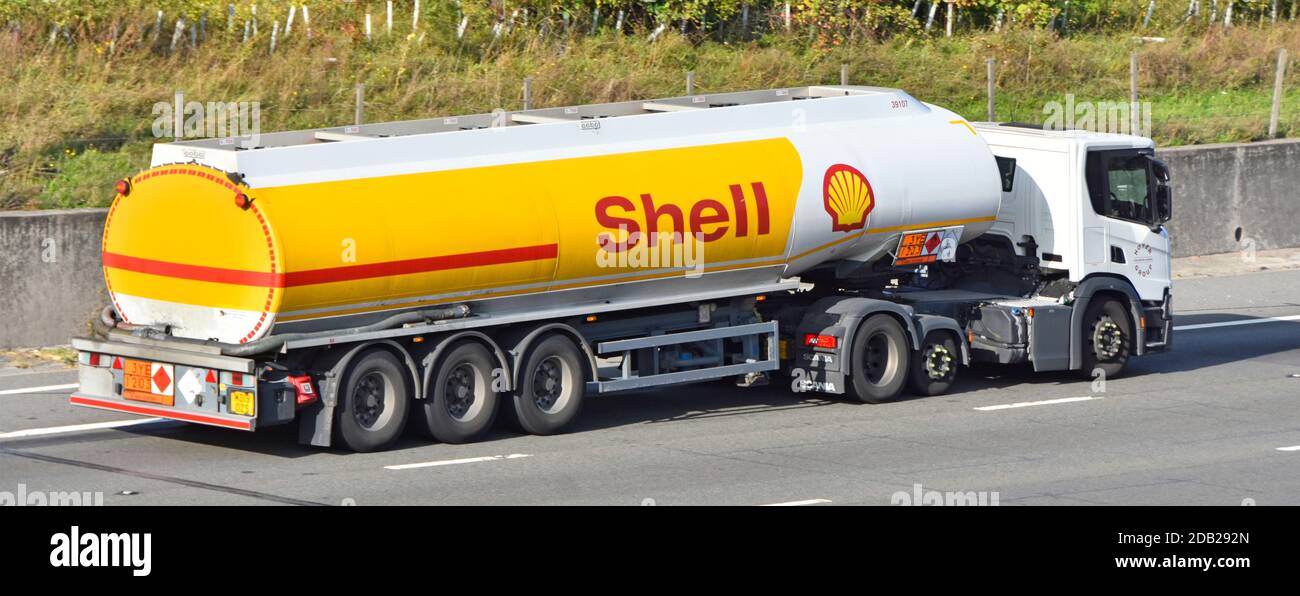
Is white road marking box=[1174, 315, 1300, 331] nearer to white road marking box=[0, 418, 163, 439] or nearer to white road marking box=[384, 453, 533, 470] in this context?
white road marking box=[384, 453, 533, 470]

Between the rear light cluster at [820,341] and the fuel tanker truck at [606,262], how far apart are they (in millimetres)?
30

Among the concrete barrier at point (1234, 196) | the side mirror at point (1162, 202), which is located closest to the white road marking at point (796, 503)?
the side mirror at point (1162, 202)

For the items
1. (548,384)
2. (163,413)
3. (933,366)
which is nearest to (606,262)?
(548,384)

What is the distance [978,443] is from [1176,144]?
14.9m

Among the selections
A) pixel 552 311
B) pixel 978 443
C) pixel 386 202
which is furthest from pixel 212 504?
pixel 978 443

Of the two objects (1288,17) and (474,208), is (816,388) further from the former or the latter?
(1288,17)

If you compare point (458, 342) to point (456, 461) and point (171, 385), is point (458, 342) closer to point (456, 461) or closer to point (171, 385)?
point (456, 461)

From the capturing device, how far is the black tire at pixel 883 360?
17.2 meters

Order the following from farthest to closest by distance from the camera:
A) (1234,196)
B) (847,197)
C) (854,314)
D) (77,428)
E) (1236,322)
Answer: (1234,196) < (1236,322) < (854,314) < (847,197) < (77,428)

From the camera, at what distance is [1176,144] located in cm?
2872

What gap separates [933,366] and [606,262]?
4.01m

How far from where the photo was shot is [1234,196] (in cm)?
2767

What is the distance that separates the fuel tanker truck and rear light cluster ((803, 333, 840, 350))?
30mm

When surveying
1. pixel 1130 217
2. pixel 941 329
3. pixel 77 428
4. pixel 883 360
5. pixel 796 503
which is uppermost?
pixel 1130 217
